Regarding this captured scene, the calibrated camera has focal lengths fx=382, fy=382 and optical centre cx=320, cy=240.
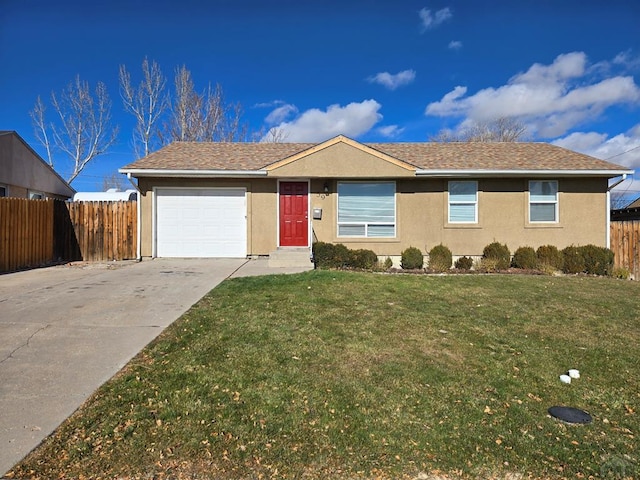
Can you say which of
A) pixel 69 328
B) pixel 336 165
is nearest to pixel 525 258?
pixel 336 165

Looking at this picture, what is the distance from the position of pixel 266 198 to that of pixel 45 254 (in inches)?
270

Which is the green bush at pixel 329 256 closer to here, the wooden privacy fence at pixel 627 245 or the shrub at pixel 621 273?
the shrub at pixel 621 273

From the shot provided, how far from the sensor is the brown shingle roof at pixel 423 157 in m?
12.1

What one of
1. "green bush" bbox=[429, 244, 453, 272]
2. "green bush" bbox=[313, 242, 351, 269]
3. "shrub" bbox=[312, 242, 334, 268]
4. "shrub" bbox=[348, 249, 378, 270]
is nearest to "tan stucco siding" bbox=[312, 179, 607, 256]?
"green bush" bbox=[429, 244, 453, 272]

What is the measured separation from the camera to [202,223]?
12562mm

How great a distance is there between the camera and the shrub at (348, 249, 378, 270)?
11164 millimetres

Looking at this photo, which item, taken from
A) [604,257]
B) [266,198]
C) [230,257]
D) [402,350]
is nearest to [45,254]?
[230,257]

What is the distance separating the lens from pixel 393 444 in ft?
8.84

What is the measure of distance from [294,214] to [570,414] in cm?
1015

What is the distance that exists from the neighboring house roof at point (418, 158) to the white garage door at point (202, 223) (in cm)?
89

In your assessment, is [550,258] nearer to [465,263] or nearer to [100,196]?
[465,263]

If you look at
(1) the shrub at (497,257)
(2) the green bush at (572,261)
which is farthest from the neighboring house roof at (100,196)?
(2) the green bush at (572,261)

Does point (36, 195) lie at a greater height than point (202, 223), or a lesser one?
greater

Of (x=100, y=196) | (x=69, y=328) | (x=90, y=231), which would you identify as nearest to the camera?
(x=69, y=328)
